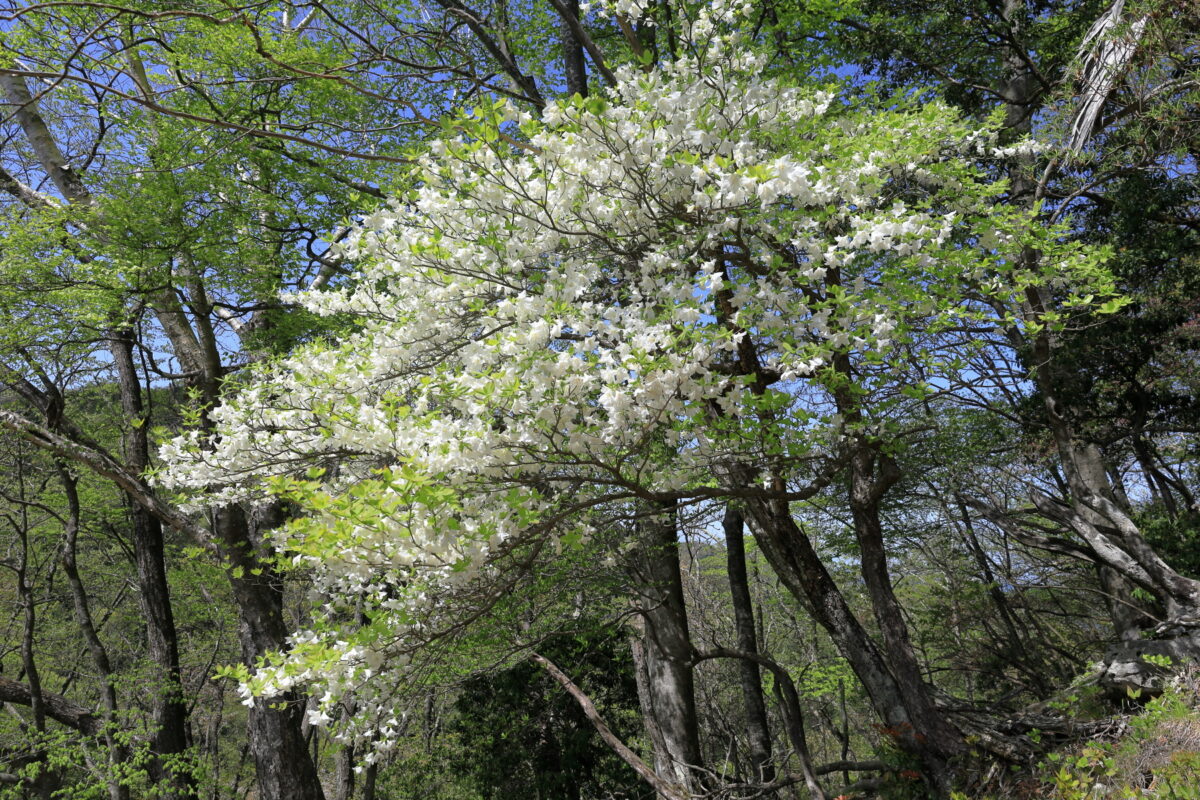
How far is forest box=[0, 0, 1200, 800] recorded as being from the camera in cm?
338

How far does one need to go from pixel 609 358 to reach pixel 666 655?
4280mm

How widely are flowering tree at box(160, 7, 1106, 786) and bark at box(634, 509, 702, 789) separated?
206 cm

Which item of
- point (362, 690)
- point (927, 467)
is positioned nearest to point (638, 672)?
point (362, 690)

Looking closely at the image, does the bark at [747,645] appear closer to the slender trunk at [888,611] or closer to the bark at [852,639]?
the bark at [852,639]

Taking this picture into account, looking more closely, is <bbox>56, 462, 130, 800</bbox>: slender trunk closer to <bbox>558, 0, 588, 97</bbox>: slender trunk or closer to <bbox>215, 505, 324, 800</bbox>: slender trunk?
<bbox>215, 505, 324, 800</bbox>: slender trunk

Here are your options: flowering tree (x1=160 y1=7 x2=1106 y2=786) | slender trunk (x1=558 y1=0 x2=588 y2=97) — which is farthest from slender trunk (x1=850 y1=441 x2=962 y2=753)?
slender trunk (x1=558 y1=0 x2=588 y2=97)

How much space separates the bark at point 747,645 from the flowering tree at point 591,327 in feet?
13.9

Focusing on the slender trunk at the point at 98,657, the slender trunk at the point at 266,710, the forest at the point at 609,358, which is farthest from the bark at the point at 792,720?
the slender trunk at the point at 98,657

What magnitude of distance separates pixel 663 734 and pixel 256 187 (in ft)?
23.0

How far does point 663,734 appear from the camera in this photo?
639 cm

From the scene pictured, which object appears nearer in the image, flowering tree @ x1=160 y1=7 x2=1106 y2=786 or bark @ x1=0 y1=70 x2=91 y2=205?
flowering tree @ x1=160 y1=7 x2=1106 y2=786

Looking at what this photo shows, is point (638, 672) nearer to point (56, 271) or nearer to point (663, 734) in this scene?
point (663, 734)

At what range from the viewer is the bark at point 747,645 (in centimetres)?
808

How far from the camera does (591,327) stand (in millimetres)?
3482
